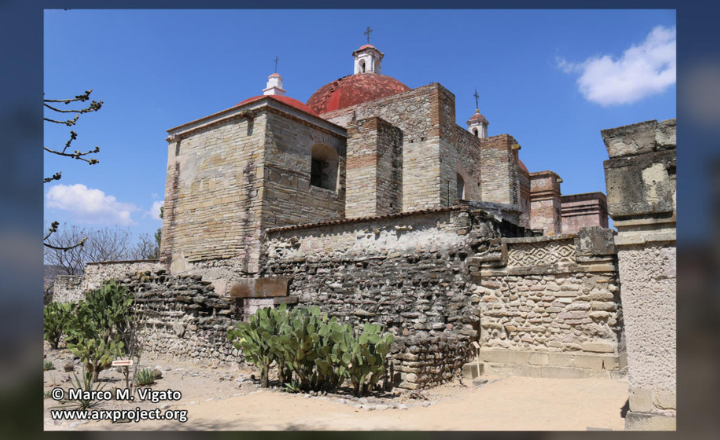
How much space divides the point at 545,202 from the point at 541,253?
1473 cm

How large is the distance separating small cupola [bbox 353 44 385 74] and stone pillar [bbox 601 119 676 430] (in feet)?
62.4

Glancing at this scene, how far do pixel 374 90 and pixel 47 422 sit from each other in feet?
52.4

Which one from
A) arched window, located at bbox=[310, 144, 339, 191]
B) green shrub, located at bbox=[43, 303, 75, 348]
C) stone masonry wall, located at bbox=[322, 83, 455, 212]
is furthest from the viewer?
arched window, located at bbox=[310, 144, 339, 191]

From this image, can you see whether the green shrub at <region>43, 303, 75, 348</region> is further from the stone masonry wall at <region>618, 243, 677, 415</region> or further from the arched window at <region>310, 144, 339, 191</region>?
the stone masonry wall at <region>618, 243, 677, 415</region>

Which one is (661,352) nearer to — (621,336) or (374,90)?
(621,336)

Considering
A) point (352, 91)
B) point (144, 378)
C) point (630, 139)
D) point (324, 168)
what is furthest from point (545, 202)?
point (144, 378)

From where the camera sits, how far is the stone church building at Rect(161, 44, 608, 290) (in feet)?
40.4

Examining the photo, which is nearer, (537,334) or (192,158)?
(537,334)

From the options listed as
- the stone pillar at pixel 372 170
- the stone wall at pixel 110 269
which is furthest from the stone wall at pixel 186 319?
the stone wall at pixel 110 269

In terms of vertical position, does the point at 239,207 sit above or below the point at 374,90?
below

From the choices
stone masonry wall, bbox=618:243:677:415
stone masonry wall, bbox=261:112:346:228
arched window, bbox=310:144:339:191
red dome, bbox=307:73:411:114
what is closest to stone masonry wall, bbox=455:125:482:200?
red dome, bbox=307:73:411:114

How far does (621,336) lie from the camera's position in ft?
24.3
